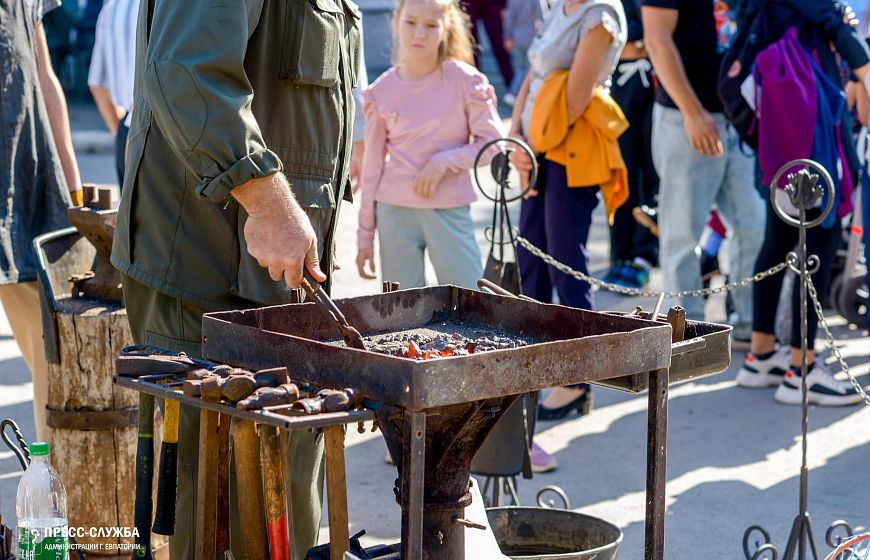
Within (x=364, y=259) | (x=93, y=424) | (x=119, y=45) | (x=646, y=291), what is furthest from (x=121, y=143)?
(x=646, y=291)

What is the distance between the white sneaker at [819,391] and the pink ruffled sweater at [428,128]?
1.81 meters

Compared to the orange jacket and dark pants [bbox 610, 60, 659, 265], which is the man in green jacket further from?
dark pants [bbox 610, 60, 659, 265]

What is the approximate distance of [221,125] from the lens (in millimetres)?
2068

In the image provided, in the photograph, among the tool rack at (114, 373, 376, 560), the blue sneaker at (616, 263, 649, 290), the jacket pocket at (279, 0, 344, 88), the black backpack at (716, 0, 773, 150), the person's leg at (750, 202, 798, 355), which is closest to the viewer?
the tool rack at (114, 373, 376, 560)

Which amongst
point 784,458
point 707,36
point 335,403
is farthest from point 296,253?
point 707,36

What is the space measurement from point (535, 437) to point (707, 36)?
2175mm

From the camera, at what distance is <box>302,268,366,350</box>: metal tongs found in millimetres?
1982

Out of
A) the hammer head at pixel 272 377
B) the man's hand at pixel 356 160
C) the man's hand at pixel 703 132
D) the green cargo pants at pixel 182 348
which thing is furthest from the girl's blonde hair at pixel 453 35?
the hammer head at pixel 272 377

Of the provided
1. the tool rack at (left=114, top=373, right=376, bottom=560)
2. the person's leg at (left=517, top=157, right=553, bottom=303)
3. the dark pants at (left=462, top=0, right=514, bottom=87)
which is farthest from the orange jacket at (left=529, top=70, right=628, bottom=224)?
the dark pants at (left=462, top=0, right=514, bottom=87)

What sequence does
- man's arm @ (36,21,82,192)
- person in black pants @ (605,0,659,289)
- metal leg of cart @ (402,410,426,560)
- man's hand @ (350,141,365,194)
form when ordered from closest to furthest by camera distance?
metal leg of cart @ (402,410,426,560), man's arm @ (36,21,82,192), man's hand @ (350,141,365,194), person in black pants @ (605,0,659,289)

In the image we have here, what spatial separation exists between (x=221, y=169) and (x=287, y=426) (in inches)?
27.1

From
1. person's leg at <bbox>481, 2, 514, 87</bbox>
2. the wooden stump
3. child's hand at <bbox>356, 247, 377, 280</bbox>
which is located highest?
person's leg at <bbox>481, 2, 514, 87</bbox>

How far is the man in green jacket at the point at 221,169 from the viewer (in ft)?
6.86

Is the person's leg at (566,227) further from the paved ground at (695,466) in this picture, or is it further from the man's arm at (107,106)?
the man's arm at (107,106)
